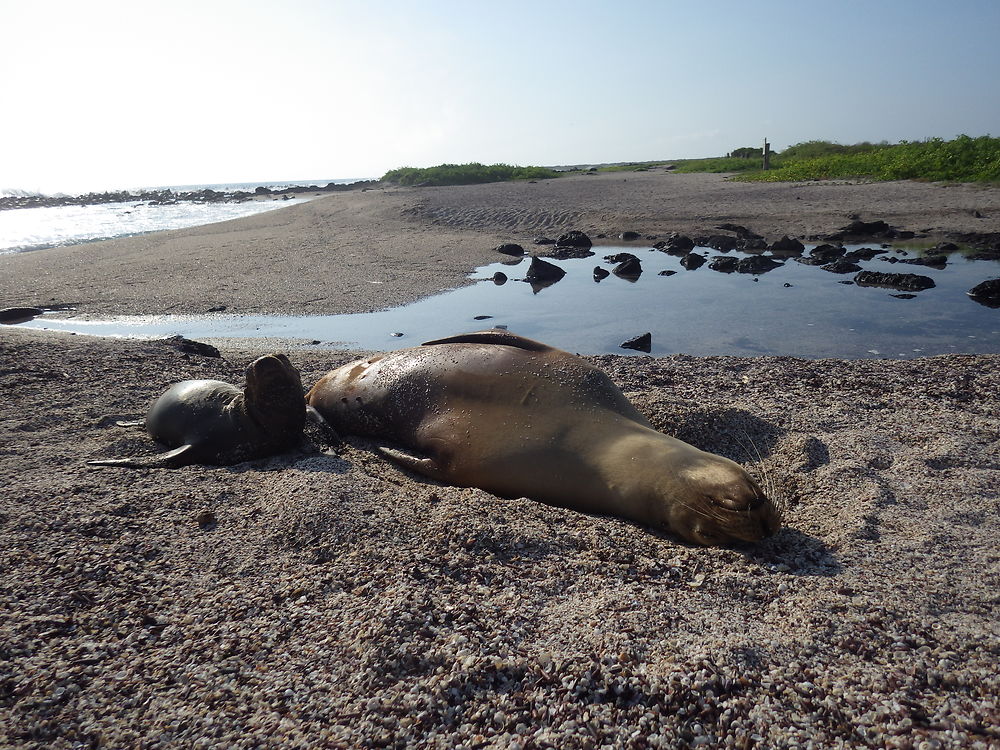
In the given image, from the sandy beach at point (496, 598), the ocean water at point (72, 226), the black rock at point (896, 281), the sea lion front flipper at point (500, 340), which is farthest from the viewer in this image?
the ocean water at point (72, 226)

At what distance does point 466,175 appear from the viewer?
117 ft

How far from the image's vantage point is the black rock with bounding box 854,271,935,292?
9961mm

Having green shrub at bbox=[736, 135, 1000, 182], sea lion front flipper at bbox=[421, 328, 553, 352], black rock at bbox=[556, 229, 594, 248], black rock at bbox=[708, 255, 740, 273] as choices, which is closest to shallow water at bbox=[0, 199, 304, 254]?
black rock at bbox=[556, 229, 594, 248]

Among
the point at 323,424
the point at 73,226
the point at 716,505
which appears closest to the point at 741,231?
the point at 323,424

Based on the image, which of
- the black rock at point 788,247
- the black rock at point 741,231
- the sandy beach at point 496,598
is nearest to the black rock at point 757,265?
the black rock at point 788,247

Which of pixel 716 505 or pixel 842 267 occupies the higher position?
pixel 842 267

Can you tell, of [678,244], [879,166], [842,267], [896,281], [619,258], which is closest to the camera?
[896,281]

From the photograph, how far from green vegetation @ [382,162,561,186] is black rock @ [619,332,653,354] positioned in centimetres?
2823

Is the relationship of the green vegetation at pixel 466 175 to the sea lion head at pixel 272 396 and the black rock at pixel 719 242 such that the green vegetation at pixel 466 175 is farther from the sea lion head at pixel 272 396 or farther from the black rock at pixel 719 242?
the sea lion head at pixel 272 396

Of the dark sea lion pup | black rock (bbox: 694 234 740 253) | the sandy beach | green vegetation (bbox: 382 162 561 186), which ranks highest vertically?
green vegetation (bbox: 382 162 561 186)

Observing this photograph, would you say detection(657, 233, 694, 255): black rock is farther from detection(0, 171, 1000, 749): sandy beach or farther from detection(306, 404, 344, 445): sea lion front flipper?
detection(306, 404, 344, 445): sea lion front flipper

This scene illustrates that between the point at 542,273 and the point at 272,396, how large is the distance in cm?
818

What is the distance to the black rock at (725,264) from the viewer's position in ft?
40.9

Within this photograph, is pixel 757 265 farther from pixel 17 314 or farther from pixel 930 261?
pixel 17 314
